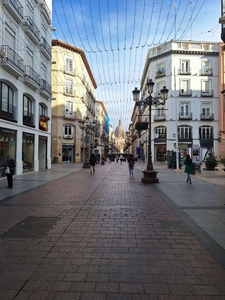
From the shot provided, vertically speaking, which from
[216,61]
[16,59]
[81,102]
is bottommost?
[16,59]

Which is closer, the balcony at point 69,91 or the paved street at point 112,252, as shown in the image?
the paved street at point 112,252

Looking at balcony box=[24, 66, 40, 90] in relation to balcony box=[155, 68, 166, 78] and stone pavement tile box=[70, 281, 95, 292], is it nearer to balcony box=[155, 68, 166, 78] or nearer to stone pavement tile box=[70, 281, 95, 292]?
stone pavement tile box=[70, 281, 95, 292]

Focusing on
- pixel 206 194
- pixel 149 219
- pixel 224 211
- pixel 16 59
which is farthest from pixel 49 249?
pixel 16 59

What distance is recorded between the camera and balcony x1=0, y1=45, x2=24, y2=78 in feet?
50.5

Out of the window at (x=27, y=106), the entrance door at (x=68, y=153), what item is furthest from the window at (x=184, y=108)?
the window at (x=27, y=106)

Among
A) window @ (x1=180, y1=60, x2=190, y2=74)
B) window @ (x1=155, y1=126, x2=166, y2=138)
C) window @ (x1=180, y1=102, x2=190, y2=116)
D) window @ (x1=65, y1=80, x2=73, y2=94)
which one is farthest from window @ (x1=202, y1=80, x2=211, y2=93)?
window @ (x1=65, y1=80, x2=73, y2=94)

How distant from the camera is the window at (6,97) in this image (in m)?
16.2

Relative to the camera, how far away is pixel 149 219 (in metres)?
6.09

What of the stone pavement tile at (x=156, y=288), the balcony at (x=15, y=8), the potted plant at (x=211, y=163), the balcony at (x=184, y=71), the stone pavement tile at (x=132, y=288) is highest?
the balcony at (x=184, y=71)

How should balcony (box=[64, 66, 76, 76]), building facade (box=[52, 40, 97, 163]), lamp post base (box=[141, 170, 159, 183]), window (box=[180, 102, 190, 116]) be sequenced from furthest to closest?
window (box=[180, 102, 190, 116]) < balcony (box=[64, 66, 76, 76]) < building facade (box=[52, 40, 97, 163]) < lamp post base (box=[141, 170, 159, 183])

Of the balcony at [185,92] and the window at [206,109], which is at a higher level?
the balcony at [185,92]

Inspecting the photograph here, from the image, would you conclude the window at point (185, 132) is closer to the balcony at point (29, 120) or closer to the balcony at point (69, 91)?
the balcony at point (69, 91)

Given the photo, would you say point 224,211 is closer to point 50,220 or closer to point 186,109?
point 50,220

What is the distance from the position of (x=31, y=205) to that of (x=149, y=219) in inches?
147
